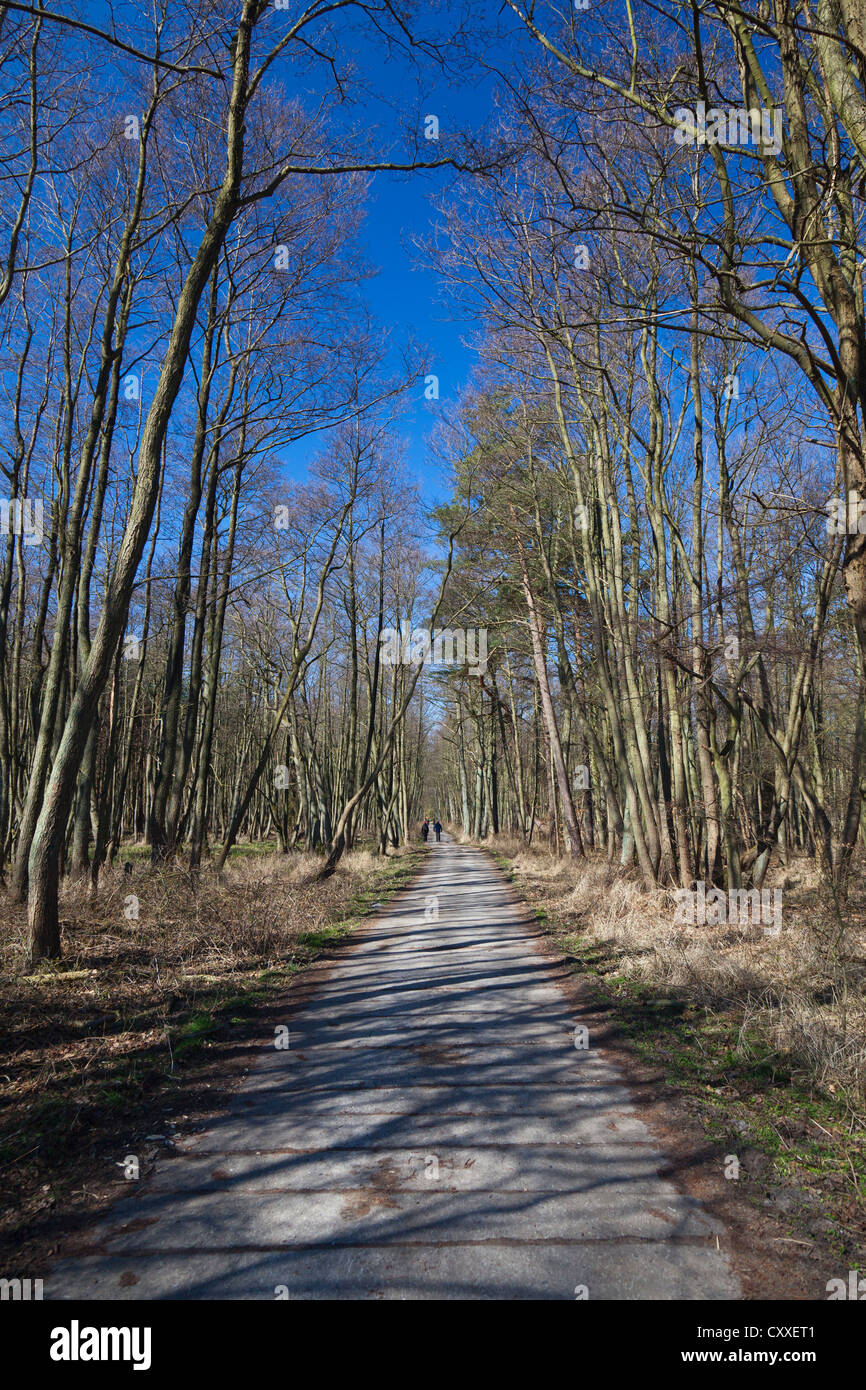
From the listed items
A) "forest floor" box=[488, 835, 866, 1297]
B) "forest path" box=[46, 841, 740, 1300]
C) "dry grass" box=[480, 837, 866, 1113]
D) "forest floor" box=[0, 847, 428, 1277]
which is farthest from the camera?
"dry grass" box=[480, 837, 866, 1113]

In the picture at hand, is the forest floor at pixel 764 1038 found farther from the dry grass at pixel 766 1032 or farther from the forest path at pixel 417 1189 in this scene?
the forest path at pixel 417 1189

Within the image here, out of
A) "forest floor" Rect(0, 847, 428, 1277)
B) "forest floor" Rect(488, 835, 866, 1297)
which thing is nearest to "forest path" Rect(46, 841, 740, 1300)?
"forest floor" Rect(0, 847, 428, 1277)

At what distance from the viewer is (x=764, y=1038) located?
5.20m

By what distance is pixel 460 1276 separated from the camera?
2.67 m

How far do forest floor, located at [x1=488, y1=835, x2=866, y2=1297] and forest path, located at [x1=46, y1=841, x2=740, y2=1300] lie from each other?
433mm

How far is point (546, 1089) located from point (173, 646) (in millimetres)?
9917

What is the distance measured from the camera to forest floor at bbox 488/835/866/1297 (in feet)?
11.1

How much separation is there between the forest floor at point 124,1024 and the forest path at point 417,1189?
0.28 m

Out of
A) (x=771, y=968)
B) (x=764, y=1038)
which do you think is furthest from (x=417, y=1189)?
(x=771, y=968)

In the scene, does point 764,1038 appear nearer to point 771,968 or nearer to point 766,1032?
point 766,1032

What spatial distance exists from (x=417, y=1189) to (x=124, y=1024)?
3292 millimetres

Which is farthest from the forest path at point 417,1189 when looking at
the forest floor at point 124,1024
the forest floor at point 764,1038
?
the forest floor at point 764,1038

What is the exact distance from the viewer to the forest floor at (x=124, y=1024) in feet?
11.6

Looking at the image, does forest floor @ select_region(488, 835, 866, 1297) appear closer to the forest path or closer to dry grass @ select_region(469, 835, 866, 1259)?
dry grass @ select_region(469, 835, 866, 1259)
